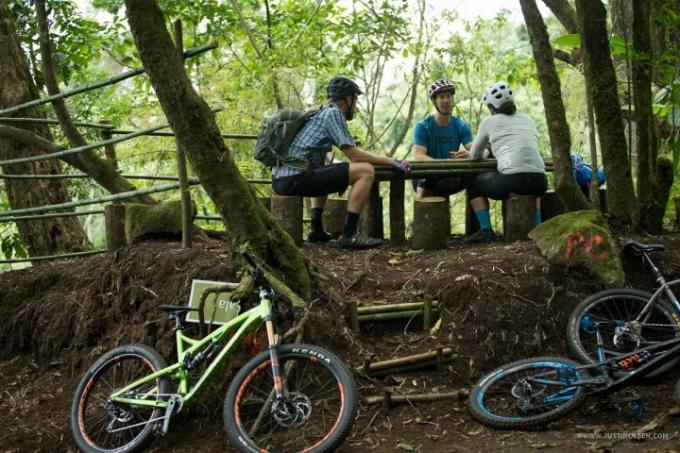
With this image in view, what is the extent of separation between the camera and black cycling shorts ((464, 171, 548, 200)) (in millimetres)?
6980

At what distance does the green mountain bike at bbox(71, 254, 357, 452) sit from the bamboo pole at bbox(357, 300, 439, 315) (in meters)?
1.03

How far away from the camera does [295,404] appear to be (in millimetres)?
4332

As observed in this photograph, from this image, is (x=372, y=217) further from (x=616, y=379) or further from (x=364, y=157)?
(x=616, y=379)

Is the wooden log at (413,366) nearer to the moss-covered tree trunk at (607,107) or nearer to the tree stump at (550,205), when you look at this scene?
the moss-covered tree trunk at (607,107)

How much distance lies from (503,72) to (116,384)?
9.97 m

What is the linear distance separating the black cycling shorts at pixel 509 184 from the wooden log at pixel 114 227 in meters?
3.15

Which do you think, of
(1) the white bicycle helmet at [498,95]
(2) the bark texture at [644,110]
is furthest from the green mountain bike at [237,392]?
(2) the bark texture at [644,110]

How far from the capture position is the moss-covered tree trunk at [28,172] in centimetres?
788

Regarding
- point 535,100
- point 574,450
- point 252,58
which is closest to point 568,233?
point 574,450

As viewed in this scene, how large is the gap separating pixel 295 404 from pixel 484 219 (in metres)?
3.58

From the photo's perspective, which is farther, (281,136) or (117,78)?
(281,136)

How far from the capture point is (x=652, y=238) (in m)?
6.66

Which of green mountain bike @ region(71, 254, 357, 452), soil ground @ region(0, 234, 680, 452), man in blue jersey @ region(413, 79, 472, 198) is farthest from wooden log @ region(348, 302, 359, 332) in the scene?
man in blue jersey @ region(413, 79, 472, 198)

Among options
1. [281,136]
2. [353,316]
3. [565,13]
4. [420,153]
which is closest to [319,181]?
[281,136]
